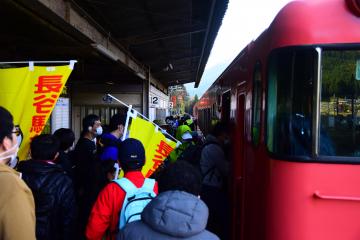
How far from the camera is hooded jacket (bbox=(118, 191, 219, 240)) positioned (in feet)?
5.47

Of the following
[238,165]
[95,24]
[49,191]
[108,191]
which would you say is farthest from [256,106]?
[95,24]

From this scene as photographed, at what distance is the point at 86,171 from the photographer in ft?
12.7

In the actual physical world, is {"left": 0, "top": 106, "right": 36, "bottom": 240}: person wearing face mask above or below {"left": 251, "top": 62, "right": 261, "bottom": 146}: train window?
below

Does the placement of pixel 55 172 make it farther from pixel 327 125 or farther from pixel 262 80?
pixel 327 125

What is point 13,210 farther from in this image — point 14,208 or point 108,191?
point 108,191

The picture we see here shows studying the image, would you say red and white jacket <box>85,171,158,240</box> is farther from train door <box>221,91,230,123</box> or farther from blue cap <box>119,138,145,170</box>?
train door <box>221,91,230,123</box>

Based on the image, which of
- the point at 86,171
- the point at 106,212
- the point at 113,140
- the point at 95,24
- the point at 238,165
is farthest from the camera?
the point at 95,24

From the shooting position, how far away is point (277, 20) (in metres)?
2.84

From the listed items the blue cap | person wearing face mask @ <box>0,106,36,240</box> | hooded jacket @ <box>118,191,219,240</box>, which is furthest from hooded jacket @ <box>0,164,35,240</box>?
the blue cap

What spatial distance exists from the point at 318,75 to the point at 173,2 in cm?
415

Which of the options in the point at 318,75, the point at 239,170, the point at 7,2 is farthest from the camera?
the point at 239,170

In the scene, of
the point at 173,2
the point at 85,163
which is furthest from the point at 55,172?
the point at 173,2

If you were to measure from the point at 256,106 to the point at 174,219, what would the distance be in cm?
183

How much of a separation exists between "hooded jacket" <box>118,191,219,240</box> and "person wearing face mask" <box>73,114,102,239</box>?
1887 millimetres
